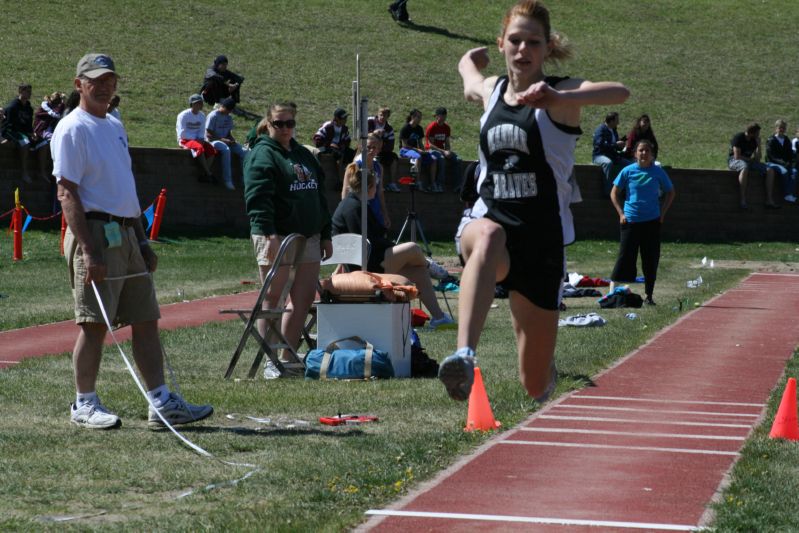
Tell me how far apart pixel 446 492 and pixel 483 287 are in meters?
1.38

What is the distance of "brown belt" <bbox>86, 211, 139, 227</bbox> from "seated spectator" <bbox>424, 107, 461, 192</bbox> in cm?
1988

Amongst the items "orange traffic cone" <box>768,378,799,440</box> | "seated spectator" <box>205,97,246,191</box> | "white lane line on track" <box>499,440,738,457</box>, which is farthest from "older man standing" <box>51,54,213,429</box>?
"seated spectator" <box>205,97,246,191</box>

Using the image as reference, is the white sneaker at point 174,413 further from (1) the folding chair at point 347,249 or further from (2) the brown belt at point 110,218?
(1) the folding chair at point 347,249

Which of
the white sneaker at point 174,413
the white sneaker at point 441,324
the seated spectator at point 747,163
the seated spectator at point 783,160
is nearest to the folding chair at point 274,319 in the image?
the white sneaker at point 174,413

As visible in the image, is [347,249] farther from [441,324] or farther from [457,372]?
[457,372]

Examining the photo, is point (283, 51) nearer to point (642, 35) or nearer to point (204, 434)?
point (642, 35)

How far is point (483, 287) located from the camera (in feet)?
18.2

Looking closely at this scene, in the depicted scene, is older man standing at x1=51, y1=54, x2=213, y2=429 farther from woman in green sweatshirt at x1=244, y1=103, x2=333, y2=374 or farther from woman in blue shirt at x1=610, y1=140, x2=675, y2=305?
woman in blue shirt at x1=610, y1=140, x2=675, y2=305

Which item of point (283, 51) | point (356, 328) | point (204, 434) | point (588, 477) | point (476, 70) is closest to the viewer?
point (476, 70)

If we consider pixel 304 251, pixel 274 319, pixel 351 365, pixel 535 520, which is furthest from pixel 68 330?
pixel 535 520

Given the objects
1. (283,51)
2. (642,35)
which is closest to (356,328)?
(283,51)

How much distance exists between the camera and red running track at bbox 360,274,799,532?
19.7 feet

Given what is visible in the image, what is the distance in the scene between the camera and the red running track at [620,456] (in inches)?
237

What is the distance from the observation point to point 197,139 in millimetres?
26406
